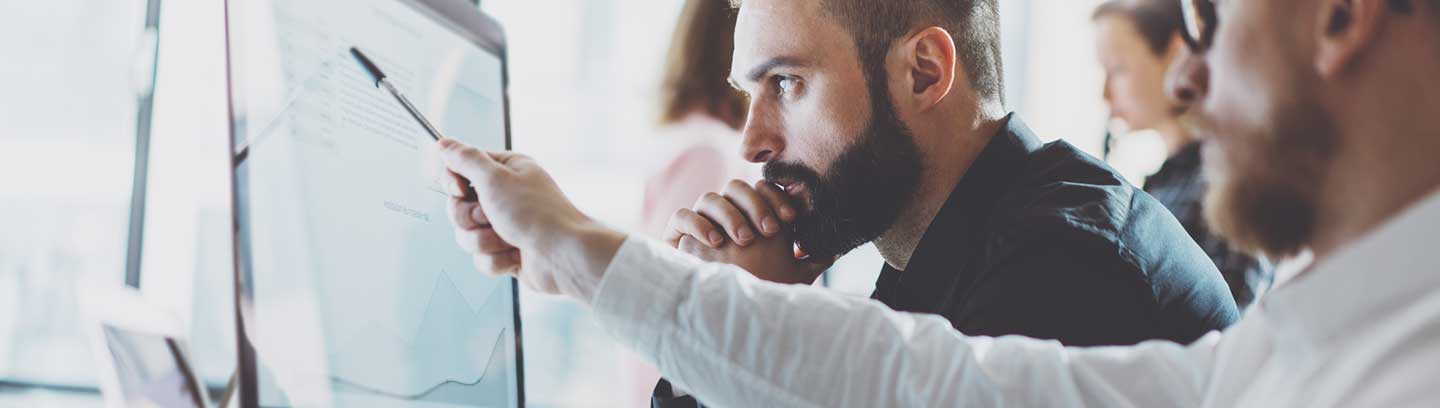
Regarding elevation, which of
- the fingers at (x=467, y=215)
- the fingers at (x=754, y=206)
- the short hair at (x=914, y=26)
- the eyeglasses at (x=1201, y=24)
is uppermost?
the eyeglasses at (x=1201, y=24)

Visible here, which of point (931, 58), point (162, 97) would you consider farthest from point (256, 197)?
point (162, 97)

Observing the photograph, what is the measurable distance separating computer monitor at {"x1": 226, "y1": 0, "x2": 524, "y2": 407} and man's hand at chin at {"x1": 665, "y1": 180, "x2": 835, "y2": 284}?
276 mm

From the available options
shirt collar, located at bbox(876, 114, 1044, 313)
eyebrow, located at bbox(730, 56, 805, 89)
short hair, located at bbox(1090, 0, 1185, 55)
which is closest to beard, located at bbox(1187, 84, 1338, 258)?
shirt collar, located at bbox(876, 114, 1044, 313)

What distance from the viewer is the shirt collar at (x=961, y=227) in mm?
1072

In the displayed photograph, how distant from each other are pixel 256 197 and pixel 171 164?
84 cm

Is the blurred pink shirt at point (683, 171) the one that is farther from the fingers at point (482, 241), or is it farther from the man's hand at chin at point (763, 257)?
the fingers at point (482, 241)

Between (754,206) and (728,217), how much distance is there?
32mm

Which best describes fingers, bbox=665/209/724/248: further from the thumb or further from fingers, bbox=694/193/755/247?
the thumb

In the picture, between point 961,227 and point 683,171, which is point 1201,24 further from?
point 683,171

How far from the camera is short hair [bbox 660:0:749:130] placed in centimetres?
180

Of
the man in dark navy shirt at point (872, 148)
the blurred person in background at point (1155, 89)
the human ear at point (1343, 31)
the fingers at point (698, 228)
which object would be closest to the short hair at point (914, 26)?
the man in dark navy shirt at point (872, 148)

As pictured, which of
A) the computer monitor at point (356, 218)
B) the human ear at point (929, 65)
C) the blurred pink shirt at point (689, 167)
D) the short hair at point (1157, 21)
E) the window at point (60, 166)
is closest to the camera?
the computer monitor at point (356, 218)

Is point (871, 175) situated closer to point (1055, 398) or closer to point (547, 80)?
point (1055, 398)

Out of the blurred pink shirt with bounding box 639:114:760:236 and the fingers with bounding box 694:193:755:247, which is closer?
the fingers with bounding box 694:193:755:247
